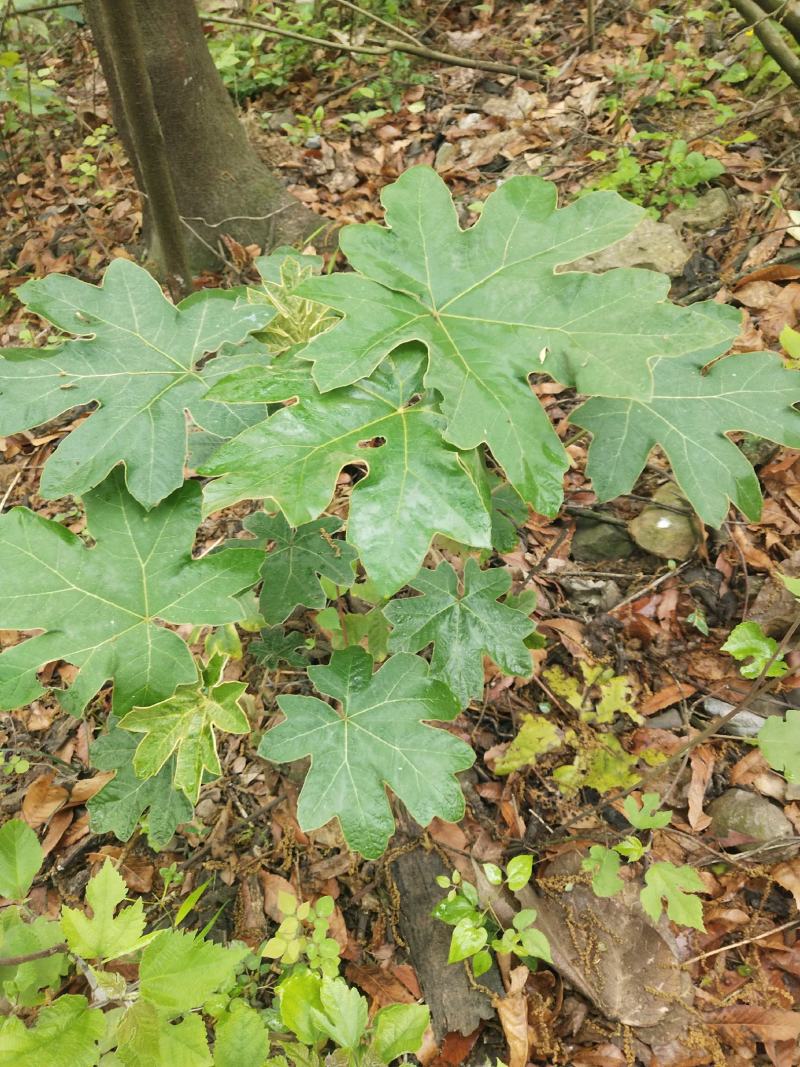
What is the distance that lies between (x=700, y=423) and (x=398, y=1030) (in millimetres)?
1442

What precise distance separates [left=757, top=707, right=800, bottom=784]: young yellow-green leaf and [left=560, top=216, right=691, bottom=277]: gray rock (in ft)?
7.04

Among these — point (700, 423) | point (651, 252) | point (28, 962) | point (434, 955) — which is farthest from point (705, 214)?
point (28, 962)

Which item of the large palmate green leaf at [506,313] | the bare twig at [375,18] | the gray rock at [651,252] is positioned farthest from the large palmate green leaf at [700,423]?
the bare twig at [375,18]

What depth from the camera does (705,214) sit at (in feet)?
10.8

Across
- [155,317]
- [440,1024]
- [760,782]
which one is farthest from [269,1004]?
[155,317]

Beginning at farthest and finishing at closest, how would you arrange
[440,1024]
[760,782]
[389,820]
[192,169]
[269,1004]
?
1. [192,169]
2. [760,782]
3. [269,1004]
4. [440,1024]
5. [389,820]

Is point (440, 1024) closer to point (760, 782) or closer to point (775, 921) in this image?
point (775, 921)

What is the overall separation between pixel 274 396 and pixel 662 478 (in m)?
1.89

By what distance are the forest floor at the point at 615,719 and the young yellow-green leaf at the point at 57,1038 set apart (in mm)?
862

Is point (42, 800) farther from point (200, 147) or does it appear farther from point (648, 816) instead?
point (200, 147)

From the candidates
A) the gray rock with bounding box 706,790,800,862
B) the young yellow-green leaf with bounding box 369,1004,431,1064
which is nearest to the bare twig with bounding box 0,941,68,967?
the young yellow-green leaf with bounding box 369,1004,431,1064

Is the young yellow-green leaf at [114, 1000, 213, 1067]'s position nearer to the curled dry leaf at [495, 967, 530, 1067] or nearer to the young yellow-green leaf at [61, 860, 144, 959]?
the young yellow-green leaf at [61, 860, 144, 959]

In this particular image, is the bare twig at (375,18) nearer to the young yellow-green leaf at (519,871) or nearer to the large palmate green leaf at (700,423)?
the large palmate green leaf at (700,423)

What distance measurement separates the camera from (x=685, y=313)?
1269mm
